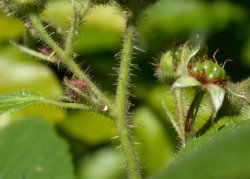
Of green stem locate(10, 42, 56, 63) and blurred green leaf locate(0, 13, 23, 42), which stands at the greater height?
green stem locate(10, 42, 56, 63)

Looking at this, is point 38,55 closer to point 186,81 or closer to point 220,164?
point 186,81

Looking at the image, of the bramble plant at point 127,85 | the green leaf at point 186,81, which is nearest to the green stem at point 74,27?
the bramble plant at point 127,85

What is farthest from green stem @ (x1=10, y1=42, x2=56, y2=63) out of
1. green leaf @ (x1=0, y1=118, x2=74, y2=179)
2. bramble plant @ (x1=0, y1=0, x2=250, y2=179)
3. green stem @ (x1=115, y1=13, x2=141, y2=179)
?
green leaf @ (x1=0, y1=118, x2=74, y2=179)

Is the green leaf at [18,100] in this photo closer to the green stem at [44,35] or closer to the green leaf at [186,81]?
the green stem at [44,35]

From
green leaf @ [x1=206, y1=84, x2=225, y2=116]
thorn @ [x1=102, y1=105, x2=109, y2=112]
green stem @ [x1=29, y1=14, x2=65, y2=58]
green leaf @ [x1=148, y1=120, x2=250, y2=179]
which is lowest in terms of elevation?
green leaf @ [x1=206, y1=84, x2=225, y2=116]

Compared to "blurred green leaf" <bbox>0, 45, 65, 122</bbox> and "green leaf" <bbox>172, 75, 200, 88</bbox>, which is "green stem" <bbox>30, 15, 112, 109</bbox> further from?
"blurred green leaf" <bbox>0, 45, 65, 122</bbox>

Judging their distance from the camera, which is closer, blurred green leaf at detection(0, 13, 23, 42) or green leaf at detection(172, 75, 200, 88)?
green leaf at detection(172, 75, 200, 88)
